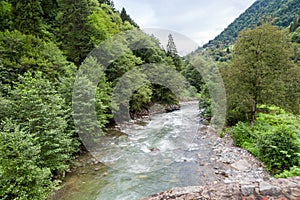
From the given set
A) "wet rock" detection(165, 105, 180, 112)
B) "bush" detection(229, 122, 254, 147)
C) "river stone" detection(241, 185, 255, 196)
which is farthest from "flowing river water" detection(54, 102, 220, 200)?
"wet rock" detection(165, 105, 180, 112)

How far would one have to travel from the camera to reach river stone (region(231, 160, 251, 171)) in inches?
358

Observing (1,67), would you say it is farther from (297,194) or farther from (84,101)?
(297,194)

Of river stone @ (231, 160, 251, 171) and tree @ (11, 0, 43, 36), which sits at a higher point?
tree @ (11, 0, 43, 36)

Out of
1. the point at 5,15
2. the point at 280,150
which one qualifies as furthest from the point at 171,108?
the point at 5,15

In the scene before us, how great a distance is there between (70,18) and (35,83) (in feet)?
45.4

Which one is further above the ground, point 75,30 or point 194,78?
point 75,30

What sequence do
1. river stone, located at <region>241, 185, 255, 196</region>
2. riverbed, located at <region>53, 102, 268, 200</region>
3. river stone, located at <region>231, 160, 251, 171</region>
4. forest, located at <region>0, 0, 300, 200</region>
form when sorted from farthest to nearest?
river stone, located at <region>231, 160, 251, 171</region> < riverbed, located at <region>53, 102, 268, 200</region> < forest, located at <region>0, 0, 300, 200</region> < river stone, located at <region>241, 185, 255, 196</region>

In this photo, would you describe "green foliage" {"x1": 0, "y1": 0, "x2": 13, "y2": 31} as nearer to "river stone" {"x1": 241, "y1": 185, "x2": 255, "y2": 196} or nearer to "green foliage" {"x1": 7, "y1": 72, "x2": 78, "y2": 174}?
"green foliage" {"x1": 7, "y1": 72, "x2": 78, "y2": 174}

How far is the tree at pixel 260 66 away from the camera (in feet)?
39.7

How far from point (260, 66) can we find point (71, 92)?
39.0 ft

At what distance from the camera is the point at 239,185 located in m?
5.38

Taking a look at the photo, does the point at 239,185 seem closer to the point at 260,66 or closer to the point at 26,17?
the point at 260,66

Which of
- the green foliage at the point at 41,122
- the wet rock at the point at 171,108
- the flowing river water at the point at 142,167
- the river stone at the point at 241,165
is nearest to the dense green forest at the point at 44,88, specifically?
the green foliage at the point at 41,122

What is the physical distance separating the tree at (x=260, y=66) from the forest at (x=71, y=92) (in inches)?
2.2
